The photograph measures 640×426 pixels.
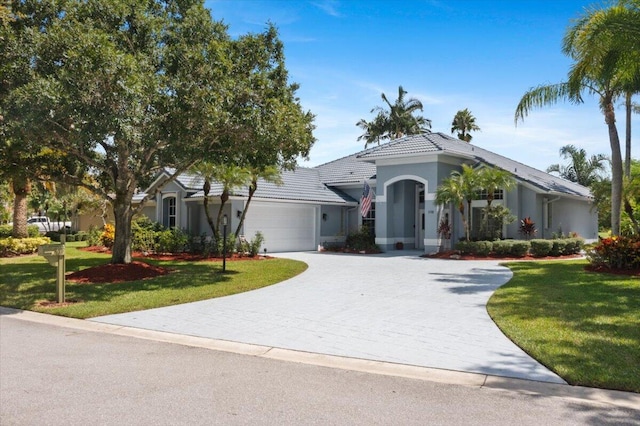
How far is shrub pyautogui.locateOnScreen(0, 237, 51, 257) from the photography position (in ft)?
74.0

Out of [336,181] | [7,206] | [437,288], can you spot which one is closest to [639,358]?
[437,288]

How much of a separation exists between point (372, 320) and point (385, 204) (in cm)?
1689

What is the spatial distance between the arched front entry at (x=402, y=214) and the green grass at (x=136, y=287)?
7.97m

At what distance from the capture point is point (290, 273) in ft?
53.7

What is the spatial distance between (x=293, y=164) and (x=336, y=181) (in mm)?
14013

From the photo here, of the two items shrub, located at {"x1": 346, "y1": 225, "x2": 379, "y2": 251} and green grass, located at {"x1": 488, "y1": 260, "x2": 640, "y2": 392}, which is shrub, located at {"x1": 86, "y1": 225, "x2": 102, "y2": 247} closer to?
shrub, located at {"x1": 346, "y1": 225, "x2": 379, "y2": 251}

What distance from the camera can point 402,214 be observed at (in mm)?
26875

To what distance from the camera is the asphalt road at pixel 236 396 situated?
15.3 feet

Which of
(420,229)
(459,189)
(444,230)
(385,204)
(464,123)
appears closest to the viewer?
(459,189)

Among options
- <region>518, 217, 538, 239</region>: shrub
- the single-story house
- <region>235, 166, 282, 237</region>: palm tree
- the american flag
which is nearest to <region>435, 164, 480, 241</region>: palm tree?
the single-story house

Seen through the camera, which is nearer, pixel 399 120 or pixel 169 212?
pixel 169 212

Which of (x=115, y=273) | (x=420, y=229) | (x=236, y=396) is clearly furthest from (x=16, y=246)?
(x=236, y=396)

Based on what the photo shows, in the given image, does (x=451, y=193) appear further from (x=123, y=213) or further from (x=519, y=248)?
(x=123, y=213)

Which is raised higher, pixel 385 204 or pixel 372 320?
pixel 385 204
